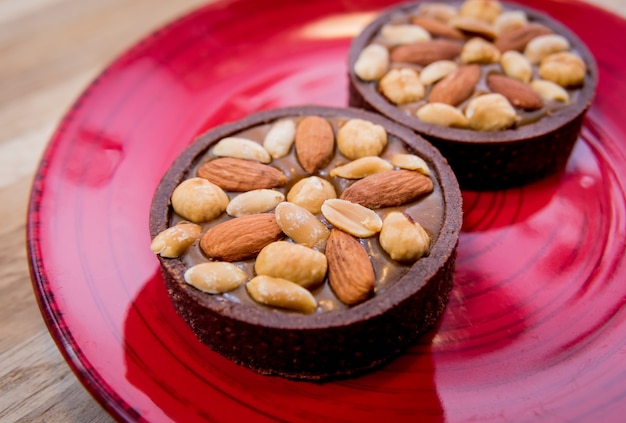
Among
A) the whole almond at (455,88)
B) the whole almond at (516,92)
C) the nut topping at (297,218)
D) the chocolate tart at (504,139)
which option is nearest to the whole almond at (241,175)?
the nut topping at (297,218)

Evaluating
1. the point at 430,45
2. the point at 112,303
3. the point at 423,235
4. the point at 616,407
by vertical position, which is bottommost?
the point at 616,407

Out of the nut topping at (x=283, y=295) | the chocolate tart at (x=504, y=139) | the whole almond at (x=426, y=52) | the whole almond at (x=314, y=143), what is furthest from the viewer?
the whole almond at (x=426, y=52)

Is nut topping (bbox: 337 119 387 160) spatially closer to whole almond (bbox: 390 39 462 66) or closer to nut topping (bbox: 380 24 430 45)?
whole almond (bbox: 390 39 462 66)

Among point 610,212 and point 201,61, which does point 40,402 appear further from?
point 610,212

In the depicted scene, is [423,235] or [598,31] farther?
[598,31]

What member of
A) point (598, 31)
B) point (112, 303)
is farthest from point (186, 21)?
point (598, 31)

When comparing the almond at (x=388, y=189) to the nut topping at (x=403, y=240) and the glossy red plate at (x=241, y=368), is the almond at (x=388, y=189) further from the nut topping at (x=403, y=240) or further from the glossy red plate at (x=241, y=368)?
the glossy red plate at (x=241, y=368)

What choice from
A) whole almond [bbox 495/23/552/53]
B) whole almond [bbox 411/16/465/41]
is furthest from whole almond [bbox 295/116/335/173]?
whole almond [bbox 495/23/552/53]
